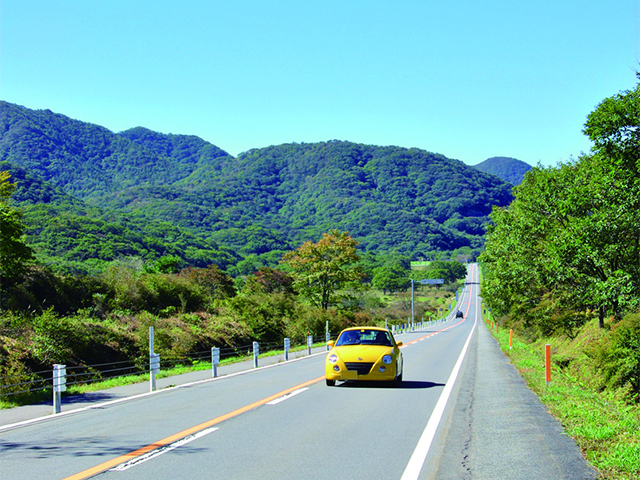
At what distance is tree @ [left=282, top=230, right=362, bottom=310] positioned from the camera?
55531 millimetres

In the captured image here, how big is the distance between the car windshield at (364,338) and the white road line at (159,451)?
6.66m

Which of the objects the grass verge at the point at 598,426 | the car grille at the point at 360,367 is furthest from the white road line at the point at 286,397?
the grass verge at the point at 598,426

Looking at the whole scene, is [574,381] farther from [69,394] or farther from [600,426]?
[69,394]

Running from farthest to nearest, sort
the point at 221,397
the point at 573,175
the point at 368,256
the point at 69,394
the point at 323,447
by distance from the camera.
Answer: the point at 368,256 → the point at 573,175 → the point at 69,394 → the point at 221,397 → the point at 323,447

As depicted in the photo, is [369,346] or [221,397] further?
[369,346]

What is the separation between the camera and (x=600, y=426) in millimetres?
8625

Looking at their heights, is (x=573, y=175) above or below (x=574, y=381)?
above

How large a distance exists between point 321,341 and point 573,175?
2300 cm

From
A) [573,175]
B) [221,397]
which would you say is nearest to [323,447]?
[221,397]

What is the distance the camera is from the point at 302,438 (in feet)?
26.4

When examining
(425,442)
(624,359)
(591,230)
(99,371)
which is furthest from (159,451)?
(591,230)

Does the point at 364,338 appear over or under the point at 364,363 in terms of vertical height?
over

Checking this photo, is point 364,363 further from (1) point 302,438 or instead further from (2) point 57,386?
(2) point 57,386

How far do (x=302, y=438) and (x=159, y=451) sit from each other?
6.24ft
